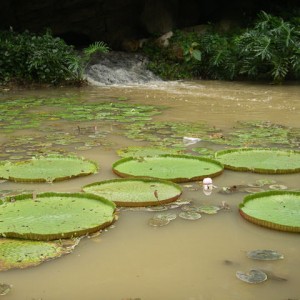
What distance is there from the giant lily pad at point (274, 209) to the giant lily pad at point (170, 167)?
642mm

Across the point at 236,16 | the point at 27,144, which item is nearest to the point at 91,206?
the point at 27,144

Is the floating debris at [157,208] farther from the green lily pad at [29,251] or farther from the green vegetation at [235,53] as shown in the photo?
the green vegetation at [235,53]

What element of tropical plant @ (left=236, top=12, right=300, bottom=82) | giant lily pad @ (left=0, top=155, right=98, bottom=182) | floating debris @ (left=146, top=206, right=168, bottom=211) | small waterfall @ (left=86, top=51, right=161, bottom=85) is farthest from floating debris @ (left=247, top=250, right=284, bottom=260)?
small waterfall @ (left=86, top=51, right=161, bottom=85)

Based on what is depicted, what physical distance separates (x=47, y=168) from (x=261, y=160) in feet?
5.68

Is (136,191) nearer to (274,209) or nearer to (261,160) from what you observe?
(274,209)

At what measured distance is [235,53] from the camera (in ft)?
34.7

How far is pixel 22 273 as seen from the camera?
92.1 inches

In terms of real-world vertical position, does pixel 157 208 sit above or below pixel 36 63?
below

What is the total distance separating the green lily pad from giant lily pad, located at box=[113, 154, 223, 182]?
1.18 metres

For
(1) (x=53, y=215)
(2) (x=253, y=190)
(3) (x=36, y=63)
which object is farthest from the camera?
(3) (x=36, y=63)

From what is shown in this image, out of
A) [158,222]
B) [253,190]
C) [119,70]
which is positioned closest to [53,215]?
[158,222]

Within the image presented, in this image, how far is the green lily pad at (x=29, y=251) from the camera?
242 cm

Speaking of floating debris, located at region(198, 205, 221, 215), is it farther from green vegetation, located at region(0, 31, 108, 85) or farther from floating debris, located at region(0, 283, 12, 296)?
green vegetation, located at region(0, 31, 108, 85)

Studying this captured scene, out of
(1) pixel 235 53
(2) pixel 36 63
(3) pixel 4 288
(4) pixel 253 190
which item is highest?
(1) pixel 235 53
